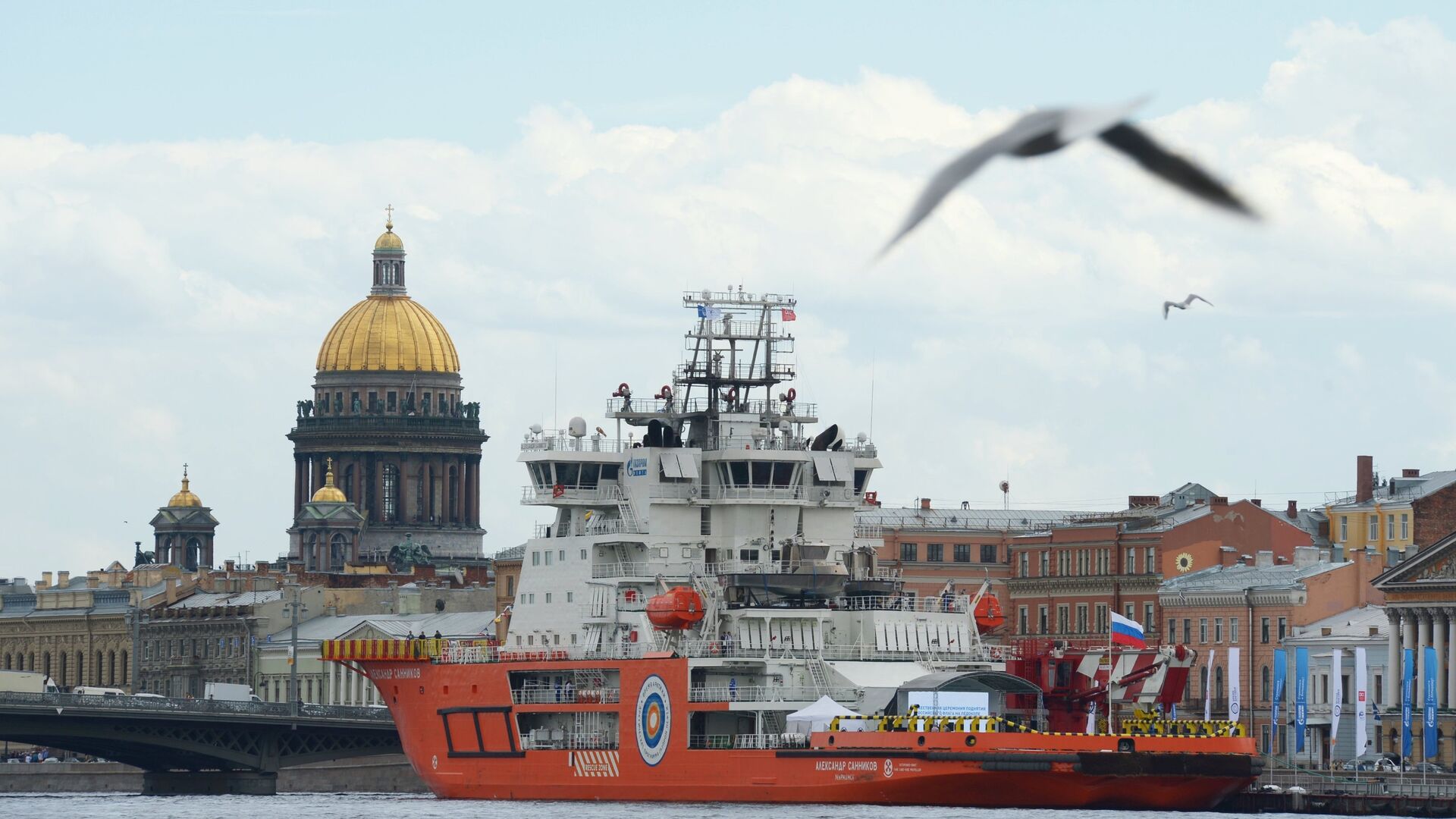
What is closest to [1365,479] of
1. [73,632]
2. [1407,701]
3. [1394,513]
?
[1394,513]

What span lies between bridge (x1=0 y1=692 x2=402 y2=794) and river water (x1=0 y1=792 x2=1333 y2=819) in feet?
5.23

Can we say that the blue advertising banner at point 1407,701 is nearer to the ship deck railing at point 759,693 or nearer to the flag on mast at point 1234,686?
the flag on mast at point 1234,686

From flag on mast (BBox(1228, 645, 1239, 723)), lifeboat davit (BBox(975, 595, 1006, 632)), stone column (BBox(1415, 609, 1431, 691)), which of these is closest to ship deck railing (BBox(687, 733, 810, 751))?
lifeboat davit (BBox(975, 595, 1006, 632))

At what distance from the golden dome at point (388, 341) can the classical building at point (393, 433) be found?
0.05m

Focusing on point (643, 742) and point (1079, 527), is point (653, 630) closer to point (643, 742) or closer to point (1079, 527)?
point (643, 742)

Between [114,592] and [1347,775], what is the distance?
327ft

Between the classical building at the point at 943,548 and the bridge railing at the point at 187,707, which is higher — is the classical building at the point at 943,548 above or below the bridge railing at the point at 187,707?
above

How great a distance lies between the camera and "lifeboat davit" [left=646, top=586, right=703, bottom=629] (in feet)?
210

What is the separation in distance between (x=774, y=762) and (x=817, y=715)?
1.46 m

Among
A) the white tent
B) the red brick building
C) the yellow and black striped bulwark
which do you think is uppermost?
the red brick building

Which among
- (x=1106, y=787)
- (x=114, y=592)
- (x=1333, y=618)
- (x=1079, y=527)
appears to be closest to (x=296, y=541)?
(x=114, y=592)

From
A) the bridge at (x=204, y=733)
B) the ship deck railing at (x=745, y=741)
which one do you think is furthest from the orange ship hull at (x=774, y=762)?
the bridge at (x=204, y=733)

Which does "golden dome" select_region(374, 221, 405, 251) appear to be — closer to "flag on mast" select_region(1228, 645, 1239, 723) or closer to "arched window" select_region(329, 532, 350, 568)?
"arched window" select_region(329, 532, 350, 568)

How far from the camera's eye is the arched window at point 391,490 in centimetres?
18438
